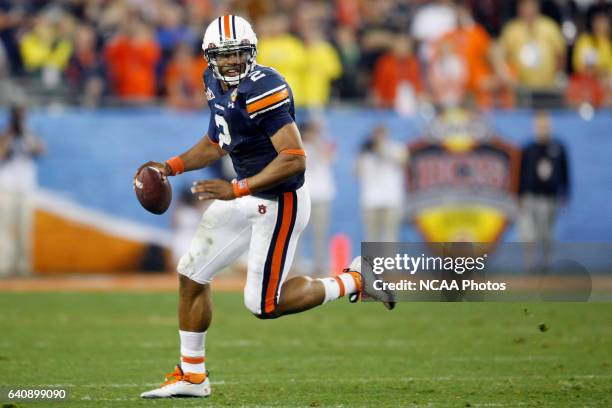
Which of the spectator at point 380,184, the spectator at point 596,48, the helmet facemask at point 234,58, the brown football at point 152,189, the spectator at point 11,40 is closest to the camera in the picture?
the helmet facemask at point 234,58

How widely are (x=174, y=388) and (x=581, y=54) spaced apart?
32.3 ft

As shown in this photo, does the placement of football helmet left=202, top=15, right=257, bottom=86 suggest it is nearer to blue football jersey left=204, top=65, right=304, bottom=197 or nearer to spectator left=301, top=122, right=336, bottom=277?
blue football jersey left=204, top=65, right=304, bottom=197

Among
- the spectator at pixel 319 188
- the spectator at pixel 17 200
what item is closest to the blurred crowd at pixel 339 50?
the spectator at pixel 319 188

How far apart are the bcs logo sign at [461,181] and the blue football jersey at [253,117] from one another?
318 inches

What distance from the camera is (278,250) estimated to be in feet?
18.2

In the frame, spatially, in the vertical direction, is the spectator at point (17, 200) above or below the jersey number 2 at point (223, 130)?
above

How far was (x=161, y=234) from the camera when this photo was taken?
42.8ft

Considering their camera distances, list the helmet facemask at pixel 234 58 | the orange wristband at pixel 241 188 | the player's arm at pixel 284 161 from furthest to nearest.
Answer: the helmet facemask at pixel 234 58
the player's arm at pixel 284 161
the orange wristband at pixel 241 188

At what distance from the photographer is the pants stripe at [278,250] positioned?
551 centimetres

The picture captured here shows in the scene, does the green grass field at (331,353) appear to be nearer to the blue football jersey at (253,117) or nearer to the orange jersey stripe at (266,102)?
the blue football jersey at (253,117)

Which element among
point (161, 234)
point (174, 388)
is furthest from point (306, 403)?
point (161, 234)

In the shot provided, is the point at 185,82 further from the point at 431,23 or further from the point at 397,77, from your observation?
the point at 431,23

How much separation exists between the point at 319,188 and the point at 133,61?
259 centimetres

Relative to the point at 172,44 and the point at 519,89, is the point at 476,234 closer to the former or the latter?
the point at 519,89
